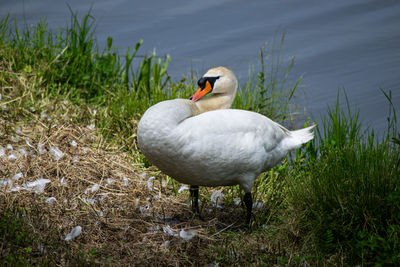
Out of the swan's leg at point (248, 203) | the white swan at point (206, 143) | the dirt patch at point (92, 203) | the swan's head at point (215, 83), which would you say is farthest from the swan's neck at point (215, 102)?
the dirt patch at point (92, 203)

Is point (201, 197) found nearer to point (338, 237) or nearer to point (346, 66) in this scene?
point (338, 237)

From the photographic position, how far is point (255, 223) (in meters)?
4.20

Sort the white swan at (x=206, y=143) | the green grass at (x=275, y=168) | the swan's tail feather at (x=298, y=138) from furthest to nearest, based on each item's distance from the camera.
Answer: the swan's tail feather at (x=298, y=138)
the white swan at (x=206, y=143)
the green grass at (x=275, y=168)

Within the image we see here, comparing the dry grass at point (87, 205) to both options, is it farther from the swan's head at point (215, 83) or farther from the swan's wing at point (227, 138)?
the swan's head at point (215, 83)

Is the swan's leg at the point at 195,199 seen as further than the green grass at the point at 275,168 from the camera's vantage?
Yes

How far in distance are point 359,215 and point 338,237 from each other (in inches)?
7.7

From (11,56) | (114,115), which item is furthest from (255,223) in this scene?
(11,56)

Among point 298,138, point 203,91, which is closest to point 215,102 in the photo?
point 203,91

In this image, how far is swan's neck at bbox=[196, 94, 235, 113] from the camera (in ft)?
13.9

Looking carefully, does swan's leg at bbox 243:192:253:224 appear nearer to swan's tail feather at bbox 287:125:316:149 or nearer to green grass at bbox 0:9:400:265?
green grass at bbox 0:9:400:265

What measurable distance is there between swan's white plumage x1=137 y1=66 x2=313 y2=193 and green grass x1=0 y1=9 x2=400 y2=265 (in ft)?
1.35

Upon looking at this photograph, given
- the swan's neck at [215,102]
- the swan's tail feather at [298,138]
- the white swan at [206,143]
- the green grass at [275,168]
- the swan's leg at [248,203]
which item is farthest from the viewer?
the swan's tail feather at [298,138]

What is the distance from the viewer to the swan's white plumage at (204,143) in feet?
11.5

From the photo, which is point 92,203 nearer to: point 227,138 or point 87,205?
point 87,205
